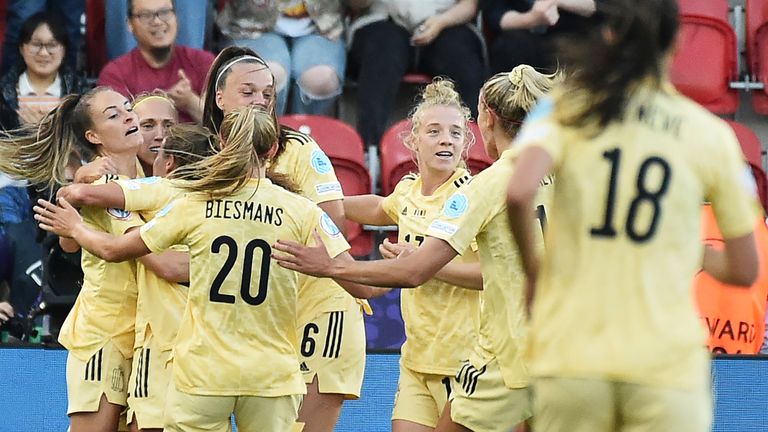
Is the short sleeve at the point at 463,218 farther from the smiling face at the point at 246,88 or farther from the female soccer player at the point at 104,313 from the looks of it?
the female soccer player at the point at 104,313

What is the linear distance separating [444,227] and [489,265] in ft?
1.10

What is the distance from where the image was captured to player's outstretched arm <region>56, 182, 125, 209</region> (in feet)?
17.7

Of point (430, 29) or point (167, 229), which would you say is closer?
point (167, 229)

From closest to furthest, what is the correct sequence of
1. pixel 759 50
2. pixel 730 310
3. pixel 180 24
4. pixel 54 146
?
pixel 54 146 < pixel 730 310 < pixel 180 24 < pixel 759 50

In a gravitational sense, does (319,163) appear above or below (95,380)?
above

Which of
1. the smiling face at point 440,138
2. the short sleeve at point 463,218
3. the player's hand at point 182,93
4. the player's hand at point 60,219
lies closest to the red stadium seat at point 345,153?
the player's hand at point 182,93

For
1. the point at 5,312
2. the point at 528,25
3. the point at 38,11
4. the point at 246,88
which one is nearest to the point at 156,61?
the point at 38,11

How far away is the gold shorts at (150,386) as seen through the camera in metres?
5.47

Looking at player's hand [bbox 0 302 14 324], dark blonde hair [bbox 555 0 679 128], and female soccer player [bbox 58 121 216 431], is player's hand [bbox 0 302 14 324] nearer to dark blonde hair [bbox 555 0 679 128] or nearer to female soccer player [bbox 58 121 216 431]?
female soccer player [bbox 58 121 216 431]

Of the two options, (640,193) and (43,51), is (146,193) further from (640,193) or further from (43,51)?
(43,51)

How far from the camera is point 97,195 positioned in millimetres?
5383

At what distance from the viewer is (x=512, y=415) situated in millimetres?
4938

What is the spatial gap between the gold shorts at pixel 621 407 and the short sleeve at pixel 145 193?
98.8 inches

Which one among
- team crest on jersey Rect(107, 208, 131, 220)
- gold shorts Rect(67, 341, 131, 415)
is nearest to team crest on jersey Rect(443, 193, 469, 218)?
team crest on jersey Rect(107, 208, 131, 220)
